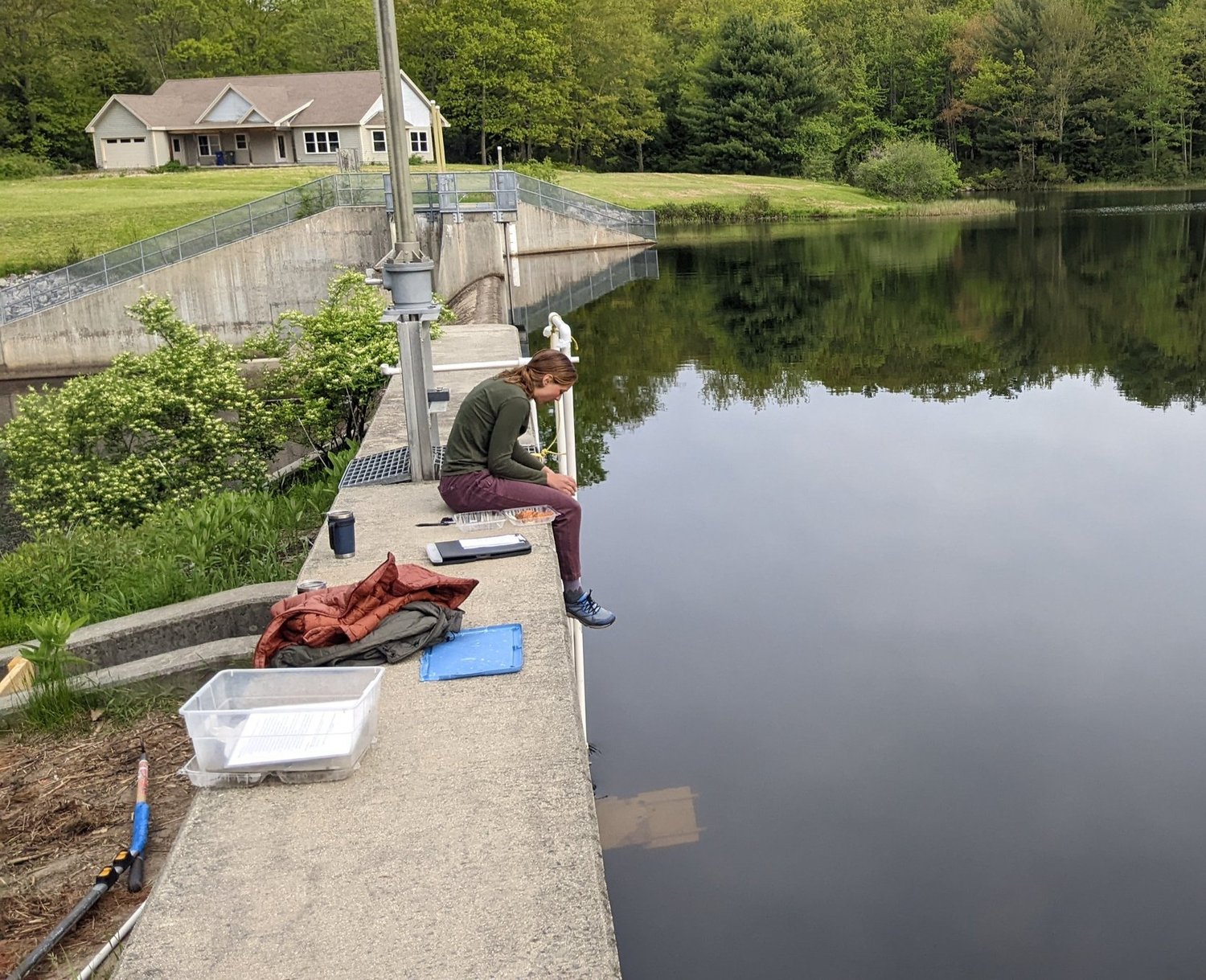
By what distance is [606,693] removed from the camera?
9.42 metres

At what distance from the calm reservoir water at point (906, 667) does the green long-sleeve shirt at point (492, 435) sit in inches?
84.2

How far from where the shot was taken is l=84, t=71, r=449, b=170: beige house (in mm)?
66688

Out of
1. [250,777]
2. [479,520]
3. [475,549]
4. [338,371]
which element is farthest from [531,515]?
[338,371]

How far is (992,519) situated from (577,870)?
34.4 ft

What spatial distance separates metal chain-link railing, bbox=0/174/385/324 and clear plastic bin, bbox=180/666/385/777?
1036 inches

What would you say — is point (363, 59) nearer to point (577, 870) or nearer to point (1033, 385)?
point (1033, 385)

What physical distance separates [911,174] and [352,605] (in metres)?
69.3

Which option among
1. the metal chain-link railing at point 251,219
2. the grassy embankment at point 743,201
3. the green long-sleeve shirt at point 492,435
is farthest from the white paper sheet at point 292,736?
the grassy embankment at point 743,201

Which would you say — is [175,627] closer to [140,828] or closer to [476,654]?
[140,828]

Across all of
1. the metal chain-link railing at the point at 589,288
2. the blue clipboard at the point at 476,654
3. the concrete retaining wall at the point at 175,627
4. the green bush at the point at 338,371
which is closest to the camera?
the blue clipboard at the point at 476,654

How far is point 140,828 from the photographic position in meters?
5.29

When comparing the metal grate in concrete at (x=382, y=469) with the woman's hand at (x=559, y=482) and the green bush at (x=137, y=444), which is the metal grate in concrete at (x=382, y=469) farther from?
the green bush at (x=137, y=444)

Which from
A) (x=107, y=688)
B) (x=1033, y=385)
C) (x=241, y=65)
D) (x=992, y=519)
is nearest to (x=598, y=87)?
(x=241, y=65)

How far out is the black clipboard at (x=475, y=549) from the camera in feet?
22.7
